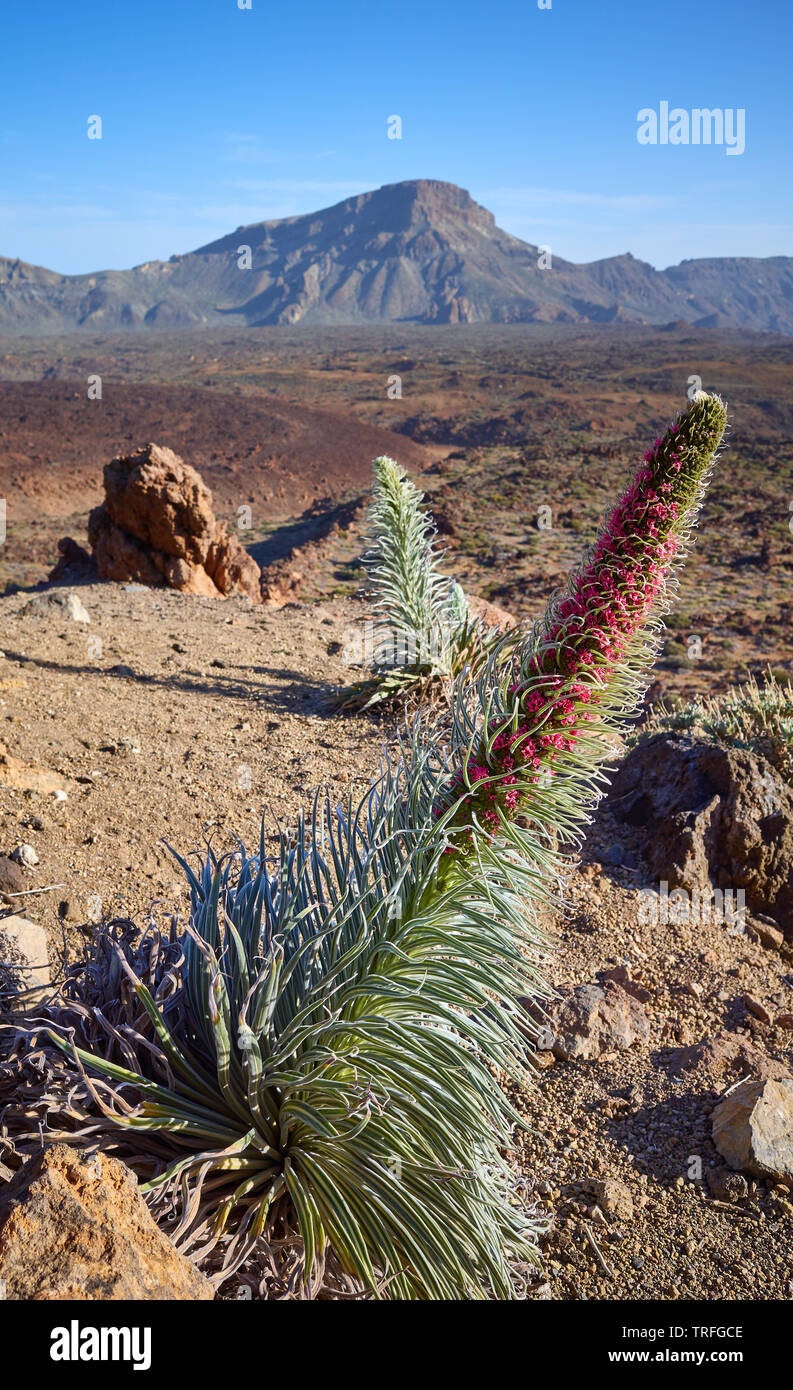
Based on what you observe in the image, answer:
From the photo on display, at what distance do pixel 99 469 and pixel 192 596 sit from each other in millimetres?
21334

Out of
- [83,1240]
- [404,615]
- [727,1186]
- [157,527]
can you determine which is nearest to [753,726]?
[404,615]

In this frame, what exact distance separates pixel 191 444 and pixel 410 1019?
1334 inches

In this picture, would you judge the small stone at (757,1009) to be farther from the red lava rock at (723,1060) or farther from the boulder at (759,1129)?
the boulder at (759,1129)

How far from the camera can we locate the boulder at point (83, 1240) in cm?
145

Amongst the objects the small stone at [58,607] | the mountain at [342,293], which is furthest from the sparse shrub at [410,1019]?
the mountain at [342,293]

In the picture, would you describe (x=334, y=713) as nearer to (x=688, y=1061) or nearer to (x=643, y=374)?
(x=688, y=1061)

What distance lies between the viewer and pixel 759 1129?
2.62 metres

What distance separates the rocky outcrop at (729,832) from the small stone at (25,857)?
2706 mm

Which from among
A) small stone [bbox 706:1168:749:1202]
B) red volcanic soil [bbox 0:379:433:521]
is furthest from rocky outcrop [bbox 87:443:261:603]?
red volcanic soil [bbox 0:379:433:521]

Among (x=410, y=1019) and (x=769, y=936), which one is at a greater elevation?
(x=410, y=1019)

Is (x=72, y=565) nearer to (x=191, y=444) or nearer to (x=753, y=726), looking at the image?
(x=753, y=726)

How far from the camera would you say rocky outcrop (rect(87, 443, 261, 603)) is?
10430 mm

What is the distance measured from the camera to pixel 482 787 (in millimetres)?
1950

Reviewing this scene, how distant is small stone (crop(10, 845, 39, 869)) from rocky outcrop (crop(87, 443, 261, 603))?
6.88 m
